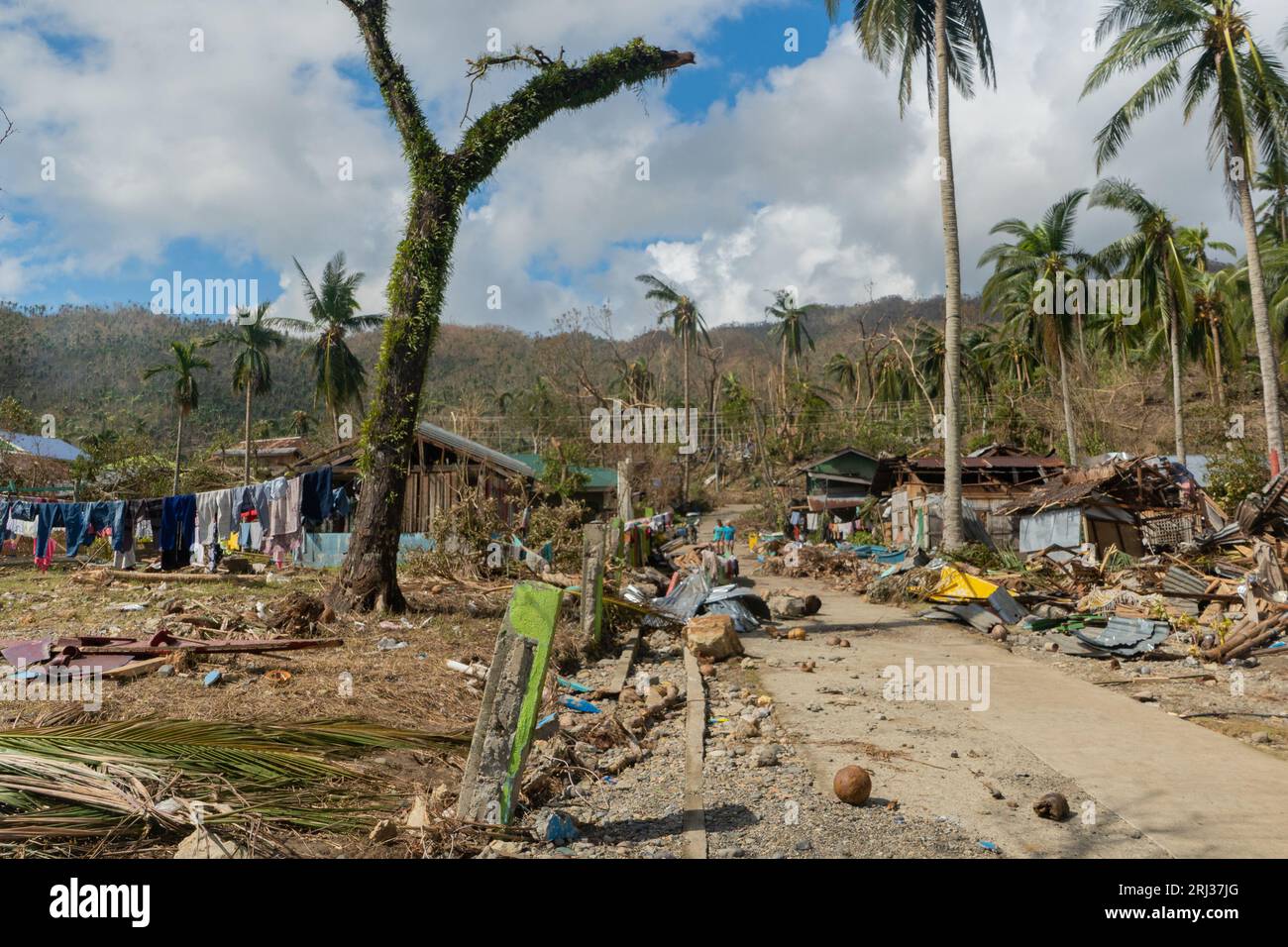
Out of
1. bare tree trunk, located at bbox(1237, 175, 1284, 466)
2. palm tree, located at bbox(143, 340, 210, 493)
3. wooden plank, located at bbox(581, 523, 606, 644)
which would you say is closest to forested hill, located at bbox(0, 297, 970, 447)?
palm tree, located at bbox(143, 340, 210, 493)

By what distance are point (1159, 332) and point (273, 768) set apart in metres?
37.7

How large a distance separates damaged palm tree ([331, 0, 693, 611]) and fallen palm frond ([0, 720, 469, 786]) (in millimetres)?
5797

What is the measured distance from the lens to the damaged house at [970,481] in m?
24.7

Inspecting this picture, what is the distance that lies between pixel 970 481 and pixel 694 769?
76.7 feet

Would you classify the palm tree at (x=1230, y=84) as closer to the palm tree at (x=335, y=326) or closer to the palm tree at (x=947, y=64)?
the palm tree at (x=947, y=64)

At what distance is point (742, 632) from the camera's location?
40.9 ft

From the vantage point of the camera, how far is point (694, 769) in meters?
5.71

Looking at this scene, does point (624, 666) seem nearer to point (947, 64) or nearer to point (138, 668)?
point (138, 668)

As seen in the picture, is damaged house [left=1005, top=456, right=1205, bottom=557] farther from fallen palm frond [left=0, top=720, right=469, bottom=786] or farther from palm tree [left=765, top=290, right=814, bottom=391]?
palm tree [left=765, top=290, right=814, bottom=391]

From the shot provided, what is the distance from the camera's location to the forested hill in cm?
4978

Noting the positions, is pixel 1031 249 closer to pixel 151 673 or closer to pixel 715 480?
pixel 715 480

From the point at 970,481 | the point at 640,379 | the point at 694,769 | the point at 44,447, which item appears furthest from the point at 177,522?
the point at 640,379

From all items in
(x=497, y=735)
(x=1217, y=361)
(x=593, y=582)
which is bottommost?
(x=497, y=735)
